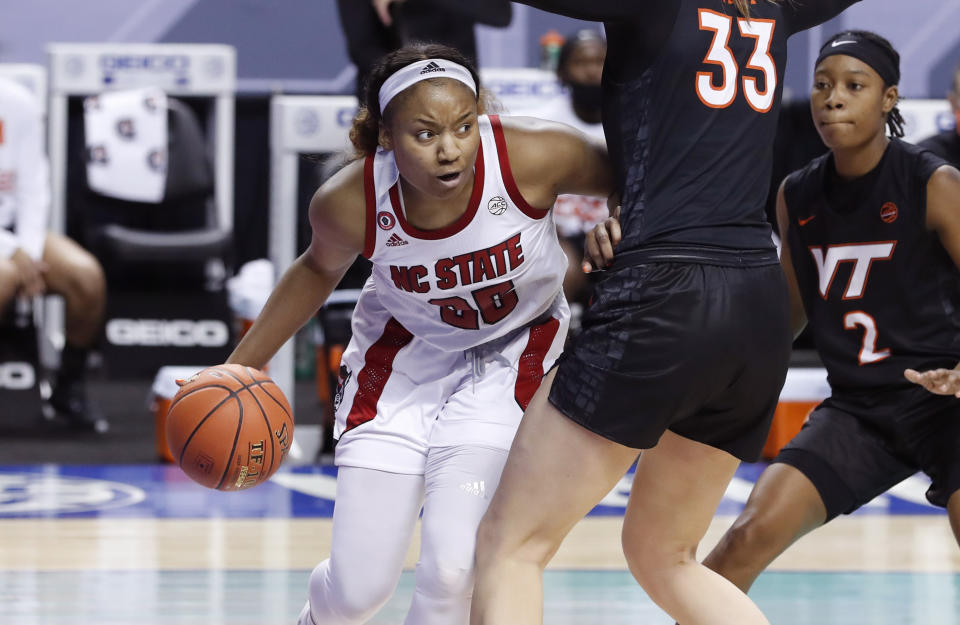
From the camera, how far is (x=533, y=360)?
10.2 ft

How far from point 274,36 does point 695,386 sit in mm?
7392

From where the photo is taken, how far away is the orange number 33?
2.43 m

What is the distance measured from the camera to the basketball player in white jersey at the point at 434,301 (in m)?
2.79

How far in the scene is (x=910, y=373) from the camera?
302cm

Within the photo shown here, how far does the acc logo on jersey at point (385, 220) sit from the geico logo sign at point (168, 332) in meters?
5.43

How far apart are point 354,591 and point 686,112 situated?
1215 mm

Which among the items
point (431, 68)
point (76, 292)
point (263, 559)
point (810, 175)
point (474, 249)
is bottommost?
point (263, 559)

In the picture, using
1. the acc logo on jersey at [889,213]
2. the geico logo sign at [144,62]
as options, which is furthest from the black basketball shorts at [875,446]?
the geico logo sign at [144,62]

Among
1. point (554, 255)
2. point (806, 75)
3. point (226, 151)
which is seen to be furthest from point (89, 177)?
point (554, 255)

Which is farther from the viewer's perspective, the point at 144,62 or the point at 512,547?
the point at 144,62

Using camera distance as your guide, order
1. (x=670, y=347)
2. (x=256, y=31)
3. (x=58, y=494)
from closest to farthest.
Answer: (x=670, y=347)
(x=58, y=494)
(x=256, y=31)

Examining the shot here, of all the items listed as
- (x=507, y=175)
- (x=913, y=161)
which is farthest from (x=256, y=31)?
(x=507, y=175)

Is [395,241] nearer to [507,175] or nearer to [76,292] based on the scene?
[507,175]

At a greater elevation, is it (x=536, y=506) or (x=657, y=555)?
(x=536, y=506)
